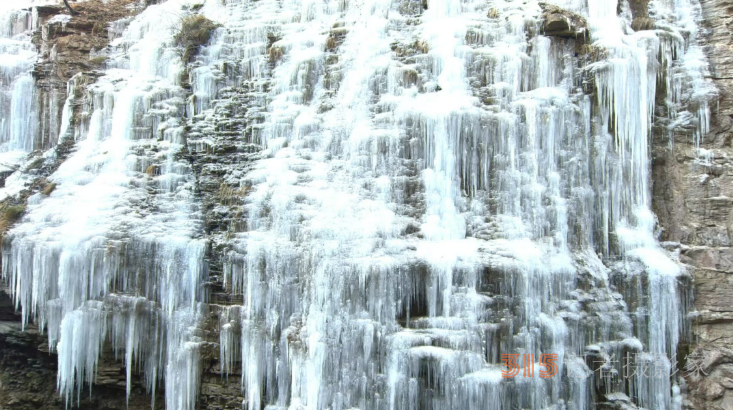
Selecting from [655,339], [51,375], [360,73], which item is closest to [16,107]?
[51,375]

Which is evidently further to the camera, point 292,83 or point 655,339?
point 292,83

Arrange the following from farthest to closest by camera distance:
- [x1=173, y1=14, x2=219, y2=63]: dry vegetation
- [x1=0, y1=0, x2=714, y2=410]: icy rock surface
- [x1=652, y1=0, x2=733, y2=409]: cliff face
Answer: [x1=173, y1=14, x2=219, y2=63]: dry vegetation → [x1=652, y1=0, x2=733, y2=409]: cliff face → [x1=0, y1=0, x2=714, y2=410]: icy rock surface

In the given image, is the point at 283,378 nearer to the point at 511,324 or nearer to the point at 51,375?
the point at 511,324

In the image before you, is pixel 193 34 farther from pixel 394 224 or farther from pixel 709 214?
pixel 709 214

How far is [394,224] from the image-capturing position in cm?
697

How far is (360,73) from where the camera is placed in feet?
26.9

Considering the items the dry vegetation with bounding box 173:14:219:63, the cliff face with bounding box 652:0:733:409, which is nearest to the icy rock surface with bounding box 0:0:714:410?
the cliff face with bounding box 652:0:733:409

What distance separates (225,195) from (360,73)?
2527 mm

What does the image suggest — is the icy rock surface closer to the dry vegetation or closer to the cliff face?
the cliff face

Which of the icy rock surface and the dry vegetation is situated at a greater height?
the dry vegetation

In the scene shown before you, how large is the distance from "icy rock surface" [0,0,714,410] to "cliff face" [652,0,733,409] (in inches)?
8.2

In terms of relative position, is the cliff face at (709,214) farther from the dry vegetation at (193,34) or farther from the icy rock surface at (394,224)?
the dry vegetation at (193,34)

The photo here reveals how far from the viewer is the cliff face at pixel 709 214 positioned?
21.9 ft

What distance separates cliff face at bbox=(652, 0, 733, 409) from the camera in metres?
6.67
